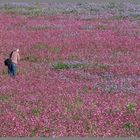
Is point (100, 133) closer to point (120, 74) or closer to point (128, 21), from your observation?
point (120, 74)

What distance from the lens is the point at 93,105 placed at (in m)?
14.6

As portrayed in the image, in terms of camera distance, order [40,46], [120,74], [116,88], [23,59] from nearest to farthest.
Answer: [116,88] → [120,74] → [23,59] → [40,46]

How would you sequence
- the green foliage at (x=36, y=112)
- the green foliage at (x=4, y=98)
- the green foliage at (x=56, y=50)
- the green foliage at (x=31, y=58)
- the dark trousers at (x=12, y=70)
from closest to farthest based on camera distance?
the green foliage at (x=36, y=112) < the green foliage at (x=4, y=98) < the dark trousers at (x=12, y=70) < the green foliage at (x=31, y=58) < the green foliage at (x=56, y=50)

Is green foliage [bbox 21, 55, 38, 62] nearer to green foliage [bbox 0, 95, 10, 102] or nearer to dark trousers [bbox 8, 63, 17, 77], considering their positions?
dark trousers [bbox 8, 63, 17, 77]

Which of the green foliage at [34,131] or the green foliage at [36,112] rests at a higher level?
the green foliage at [34,131]

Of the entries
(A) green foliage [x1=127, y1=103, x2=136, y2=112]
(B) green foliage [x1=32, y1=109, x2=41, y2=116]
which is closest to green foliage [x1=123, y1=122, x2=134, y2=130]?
(A) green foliage [x1=127, y1=103, x2=136, y2=112]

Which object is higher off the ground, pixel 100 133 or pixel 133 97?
pixel 100 133

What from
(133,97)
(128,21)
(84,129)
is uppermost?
(84,129)

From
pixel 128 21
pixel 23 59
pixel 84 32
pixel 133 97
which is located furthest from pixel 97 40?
pixel 133 97

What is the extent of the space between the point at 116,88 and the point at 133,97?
2.05m

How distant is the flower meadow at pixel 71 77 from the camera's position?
12.0 meters

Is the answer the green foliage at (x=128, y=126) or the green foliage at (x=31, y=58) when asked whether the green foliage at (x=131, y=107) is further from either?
the green foliage at (x=31, y=58)

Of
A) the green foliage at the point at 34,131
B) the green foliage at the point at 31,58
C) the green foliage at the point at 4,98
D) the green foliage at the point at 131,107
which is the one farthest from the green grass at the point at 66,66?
the green foliage at the point at 34,131

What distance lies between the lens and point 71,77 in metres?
22.0
